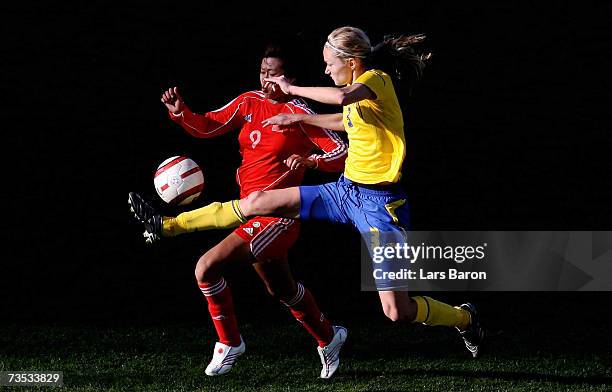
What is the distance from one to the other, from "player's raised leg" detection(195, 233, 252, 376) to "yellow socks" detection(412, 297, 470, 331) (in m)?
0.87

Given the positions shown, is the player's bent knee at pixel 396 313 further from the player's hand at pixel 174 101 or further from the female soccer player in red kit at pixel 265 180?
the player's hand at pixel 174 101

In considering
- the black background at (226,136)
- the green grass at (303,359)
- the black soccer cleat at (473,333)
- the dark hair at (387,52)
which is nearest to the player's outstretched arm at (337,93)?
the dark hair at (387,52)

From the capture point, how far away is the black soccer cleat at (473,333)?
6.18 meters

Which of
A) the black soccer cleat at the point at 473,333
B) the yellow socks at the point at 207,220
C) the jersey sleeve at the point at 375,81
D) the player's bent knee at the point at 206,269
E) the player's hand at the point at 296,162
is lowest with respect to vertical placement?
the black soccer cleat at the point at 473,333

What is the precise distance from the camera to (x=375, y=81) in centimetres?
564

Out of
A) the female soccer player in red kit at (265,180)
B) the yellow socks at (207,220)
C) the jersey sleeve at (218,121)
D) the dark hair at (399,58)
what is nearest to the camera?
the dark hair at (399,58)

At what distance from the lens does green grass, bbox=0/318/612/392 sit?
6.09 metres

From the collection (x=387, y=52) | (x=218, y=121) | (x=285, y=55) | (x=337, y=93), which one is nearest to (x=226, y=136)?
(x=218, y=121)

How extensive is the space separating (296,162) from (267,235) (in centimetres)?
39

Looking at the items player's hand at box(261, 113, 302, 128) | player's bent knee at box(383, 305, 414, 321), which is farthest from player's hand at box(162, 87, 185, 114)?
player's bent knee at box(383, 305, 414, 321)

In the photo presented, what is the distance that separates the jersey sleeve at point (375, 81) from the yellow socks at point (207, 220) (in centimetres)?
83

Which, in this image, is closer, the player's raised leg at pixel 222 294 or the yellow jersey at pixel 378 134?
the yellow jersey at pixel 378 134

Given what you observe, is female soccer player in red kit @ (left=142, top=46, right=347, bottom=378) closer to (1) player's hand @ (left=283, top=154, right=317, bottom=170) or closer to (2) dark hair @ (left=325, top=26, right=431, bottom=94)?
(1) player's hand @ (left=283, top=154, right=317, bottom=170)

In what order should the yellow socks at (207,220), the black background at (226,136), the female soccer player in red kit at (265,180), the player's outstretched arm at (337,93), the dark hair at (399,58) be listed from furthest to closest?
the black background at (226,136)
the female soccer player in red kit at (265,180)
the yellow socks at (207,220)
the dark hair at (399,58)
the player's outstretched arm at (337,93)
